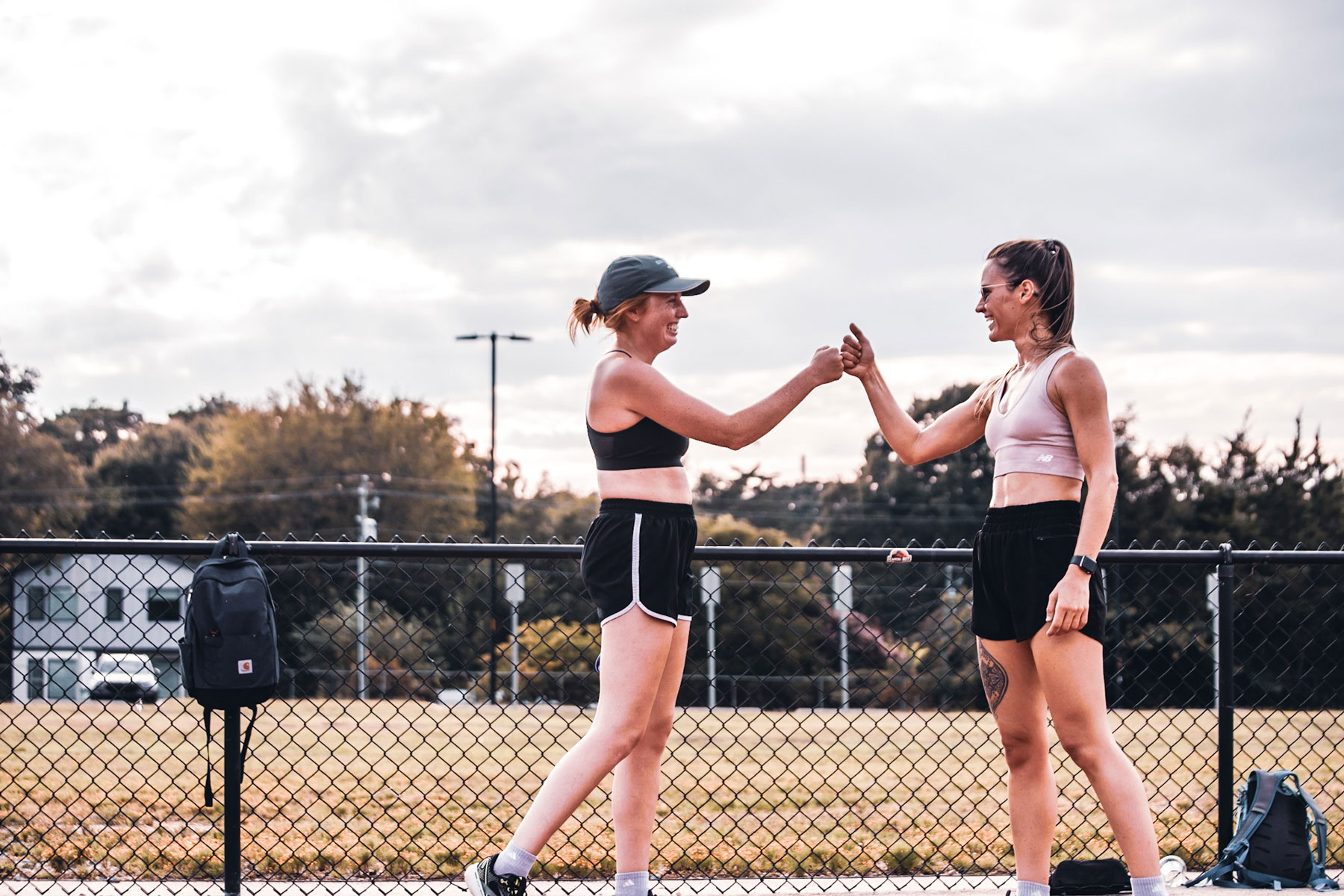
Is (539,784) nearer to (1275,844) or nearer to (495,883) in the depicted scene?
(1275,844)

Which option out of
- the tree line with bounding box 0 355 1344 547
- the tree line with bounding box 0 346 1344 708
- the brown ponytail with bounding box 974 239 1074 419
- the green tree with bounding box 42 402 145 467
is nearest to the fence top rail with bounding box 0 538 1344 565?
the brown ponytail with bounding box 974 239 1074 419

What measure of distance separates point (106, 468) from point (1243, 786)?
54.8 m

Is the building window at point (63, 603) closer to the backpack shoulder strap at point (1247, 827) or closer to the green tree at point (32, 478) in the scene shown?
the backpack shoulder strap at point (1247, 827)

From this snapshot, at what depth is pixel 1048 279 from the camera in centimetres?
325

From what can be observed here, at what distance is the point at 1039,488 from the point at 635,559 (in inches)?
45.6

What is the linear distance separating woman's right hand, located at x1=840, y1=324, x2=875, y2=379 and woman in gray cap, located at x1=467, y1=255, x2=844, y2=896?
0.28 meters

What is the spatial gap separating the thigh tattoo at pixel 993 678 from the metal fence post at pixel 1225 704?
4.16 ft

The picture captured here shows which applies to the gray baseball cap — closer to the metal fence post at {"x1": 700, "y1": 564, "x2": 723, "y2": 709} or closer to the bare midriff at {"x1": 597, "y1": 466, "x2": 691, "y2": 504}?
the bare midriff at {"x1": 597, "y1": 466, "x2": 691, "y2": 504}

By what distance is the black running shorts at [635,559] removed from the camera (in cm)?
321

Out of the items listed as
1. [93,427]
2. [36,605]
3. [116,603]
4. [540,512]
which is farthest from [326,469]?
[36,605]

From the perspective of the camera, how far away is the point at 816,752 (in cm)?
1168

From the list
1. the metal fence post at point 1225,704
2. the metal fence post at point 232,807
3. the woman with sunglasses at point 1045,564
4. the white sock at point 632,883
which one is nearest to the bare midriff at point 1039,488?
the woman with sunglasses at point 1045,564

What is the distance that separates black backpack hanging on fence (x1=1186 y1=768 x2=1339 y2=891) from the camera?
4.05 m

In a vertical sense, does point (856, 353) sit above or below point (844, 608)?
above
